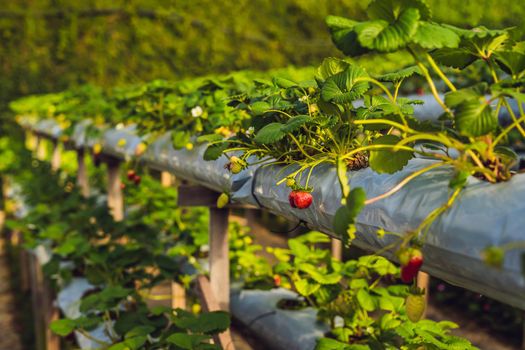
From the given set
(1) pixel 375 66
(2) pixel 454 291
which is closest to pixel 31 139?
(1) pixel 375 66

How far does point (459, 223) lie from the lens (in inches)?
36.9

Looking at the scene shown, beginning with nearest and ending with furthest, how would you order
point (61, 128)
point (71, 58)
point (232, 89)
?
point (232, 89), point (61, 128), point (71, 58)

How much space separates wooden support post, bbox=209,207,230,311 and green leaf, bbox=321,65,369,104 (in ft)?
5.05

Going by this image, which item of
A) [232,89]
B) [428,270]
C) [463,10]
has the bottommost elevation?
[428,270]

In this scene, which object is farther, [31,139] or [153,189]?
[31,139]

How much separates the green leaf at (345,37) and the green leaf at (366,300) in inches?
54.1

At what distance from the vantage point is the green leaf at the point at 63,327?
260 centimetres

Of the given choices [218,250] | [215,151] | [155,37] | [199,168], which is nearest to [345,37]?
[215,151]

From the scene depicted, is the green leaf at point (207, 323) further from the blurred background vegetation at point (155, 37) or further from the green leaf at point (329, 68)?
the blurred background vegetation at point (155, 37)

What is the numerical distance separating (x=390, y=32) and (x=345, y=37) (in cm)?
9

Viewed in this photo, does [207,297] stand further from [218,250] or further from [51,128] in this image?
[51,128]

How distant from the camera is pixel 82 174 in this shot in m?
6.03

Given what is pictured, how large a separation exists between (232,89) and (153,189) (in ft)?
6.61

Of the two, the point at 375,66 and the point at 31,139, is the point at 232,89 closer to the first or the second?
the point at 375,66
